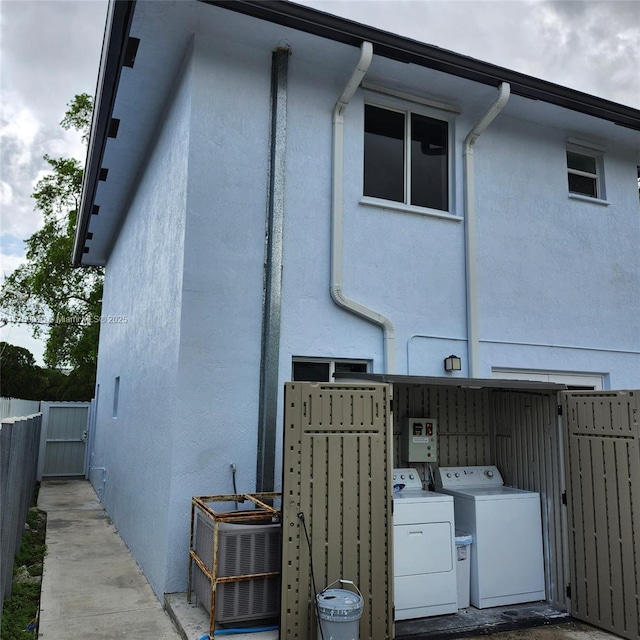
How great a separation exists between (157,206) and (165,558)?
3.96 metres

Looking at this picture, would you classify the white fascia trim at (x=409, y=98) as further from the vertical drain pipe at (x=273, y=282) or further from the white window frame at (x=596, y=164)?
the white window frame at (x=596, y=164)

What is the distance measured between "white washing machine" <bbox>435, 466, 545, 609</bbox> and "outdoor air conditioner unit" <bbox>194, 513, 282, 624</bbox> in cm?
182

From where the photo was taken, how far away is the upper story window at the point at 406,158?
623 cm

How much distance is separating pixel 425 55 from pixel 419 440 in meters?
3.81

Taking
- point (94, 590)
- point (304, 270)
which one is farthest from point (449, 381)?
point (94, 590)

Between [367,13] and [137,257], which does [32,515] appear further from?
[367,13]

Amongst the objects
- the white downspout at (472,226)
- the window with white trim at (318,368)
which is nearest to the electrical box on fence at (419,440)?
the window with white trim at (318,368)

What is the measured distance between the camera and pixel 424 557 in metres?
4.64

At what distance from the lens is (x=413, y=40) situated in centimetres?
555

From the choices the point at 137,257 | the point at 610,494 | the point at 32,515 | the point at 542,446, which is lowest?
the point at 32,515

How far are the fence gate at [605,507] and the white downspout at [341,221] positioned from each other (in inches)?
68.6

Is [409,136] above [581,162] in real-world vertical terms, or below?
below

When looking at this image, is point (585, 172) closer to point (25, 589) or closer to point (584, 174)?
point (584, 174)

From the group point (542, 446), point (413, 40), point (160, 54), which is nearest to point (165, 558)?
point (542, 446)
